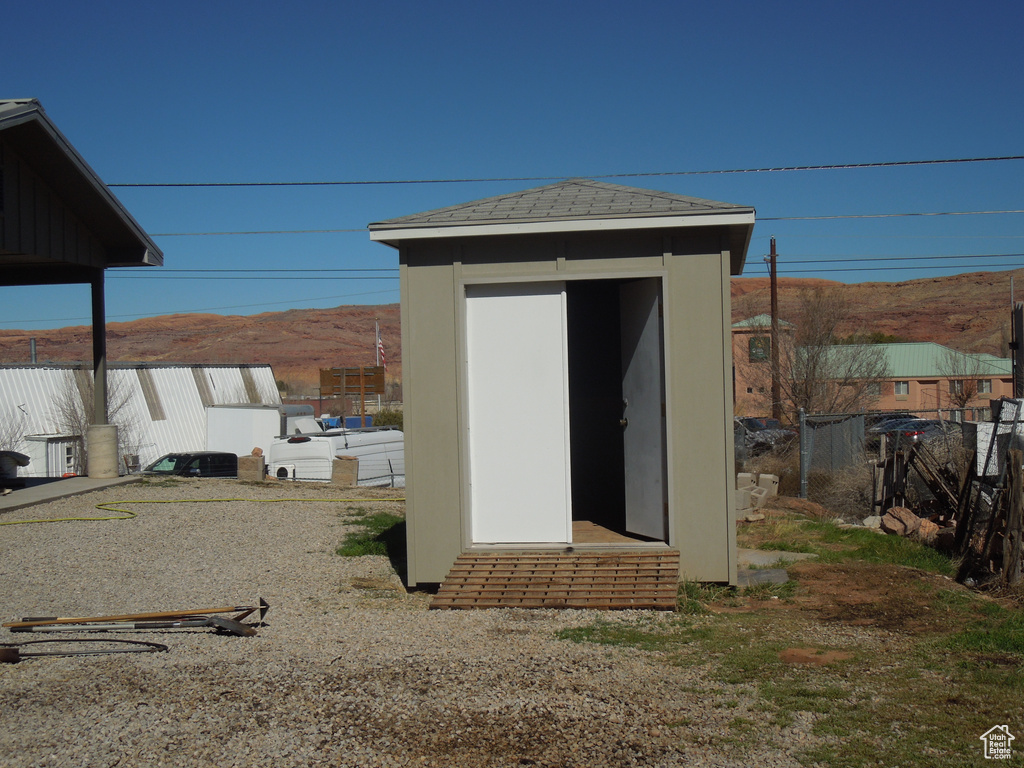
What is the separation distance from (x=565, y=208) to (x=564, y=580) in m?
3.22

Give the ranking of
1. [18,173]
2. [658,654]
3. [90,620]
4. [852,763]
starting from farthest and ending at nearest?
[18,173] → [90,620] → [658,654] → [852,763]

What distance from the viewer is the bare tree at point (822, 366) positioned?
29.0 m

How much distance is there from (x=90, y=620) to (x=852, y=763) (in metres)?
4.73

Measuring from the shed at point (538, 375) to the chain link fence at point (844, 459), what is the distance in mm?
5057

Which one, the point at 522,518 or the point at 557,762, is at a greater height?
the point at 522,518

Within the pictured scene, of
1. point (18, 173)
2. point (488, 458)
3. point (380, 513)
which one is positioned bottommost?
point (380, 513)

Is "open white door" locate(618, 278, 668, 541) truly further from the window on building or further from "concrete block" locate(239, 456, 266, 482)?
the window on building

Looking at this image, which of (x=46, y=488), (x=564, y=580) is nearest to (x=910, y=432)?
(x=564, y=580)

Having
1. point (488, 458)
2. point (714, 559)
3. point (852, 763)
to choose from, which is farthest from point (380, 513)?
point (852, 763)

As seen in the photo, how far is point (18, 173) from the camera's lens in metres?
11.0

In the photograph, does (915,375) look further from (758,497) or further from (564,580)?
(564,580)

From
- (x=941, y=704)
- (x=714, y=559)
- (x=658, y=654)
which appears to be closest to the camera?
(x=941, y=704)

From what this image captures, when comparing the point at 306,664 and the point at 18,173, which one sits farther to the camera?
the point at 18,173

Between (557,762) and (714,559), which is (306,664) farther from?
(714,559)
